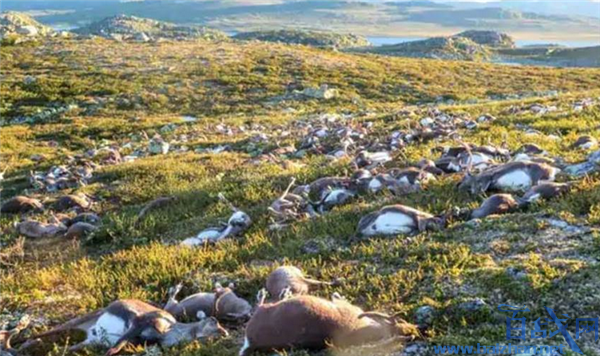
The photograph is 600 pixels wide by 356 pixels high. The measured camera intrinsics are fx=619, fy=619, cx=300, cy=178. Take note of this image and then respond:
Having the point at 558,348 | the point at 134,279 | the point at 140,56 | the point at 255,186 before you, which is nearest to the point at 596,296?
the point at 558,348

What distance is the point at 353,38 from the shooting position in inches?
7407

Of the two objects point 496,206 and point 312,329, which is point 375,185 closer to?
point 496,206

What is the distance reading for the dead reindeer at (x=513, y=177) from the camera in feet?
29.2

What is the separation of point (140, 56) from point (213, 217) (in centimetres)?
4326

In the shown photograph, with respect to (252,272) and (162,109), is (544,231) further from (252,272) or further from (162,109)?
(162,109)

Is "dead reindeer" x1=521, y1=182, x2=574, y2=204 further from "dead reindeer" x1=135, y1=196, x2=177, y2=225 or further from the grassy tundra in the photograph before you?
"dead reindeer" x1=135, y1=196, x2=177, y2=225

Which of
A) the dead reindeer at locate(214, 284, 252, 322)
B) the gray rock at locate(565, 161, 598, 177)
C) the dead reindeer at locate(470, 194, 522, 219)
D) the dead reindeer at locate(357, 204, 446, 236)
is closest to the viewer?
the dead reindeer at locate(214, 284, 252, 322)

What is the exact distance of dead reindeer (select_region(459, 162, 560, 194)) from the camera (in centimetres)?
891

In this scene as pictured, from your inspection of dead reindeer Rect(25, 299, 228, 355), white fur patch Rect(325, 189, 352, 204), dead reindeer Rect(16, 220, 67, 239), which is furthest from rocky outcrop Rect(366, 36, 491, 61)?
dead reindeer Rect(25, 299, 228, 355)

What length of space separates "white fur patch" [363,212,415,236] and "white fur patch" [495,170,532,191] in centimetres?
200

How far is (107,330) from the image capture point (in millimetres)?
5738

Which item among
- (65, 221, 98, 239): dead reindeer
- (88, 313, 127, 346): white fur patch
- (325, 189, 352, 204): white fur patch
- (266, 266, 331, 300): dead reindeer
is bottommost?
(65, 221, 98, 239): dead reindeer

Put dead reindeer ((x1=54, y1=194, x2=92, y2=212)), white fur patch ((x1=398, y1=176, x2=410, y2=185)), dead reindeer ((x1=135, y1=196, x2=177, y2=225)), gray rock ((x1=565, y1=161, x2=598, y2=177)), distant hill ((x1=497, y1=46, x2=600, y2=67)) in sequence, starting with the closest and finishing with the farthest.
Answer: gray rock ((x1=565, y1=161, x2=598, y2=177))
white fur patch ((x1=398, y1=176, x2=410, y2=185))
dead reindeer ((x1=135, y1=196, x2=177, y2=225))
dead reindeer ((x1=54, y1=194, x2=92, y2=212))
distant hill ((x1=497, y1=46, x2=600, y2=67))

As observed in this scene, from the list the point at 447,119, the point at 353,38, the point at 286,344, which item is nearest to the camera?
the point at 286,344
